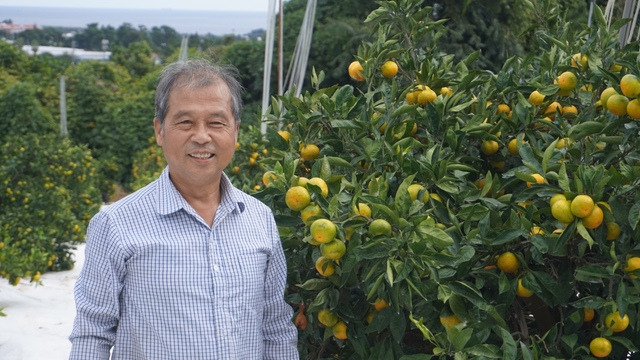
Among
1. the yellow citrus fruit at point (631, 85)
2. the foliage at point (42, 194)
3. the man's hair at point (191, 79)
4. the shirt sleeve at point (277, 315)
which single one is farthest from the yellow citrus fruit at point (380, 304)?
the foliage at point (42, 194)

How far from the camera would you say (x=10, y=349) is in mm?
4188

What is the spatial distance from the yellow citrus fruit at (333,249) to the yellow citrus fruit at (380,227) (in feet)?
0.23

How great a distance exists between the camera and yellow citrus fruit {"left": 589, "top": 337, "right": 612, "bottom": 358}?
144cm

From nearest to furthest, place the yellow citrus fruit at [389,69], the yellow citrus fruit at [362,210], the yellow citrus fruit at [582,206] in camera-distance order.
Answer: the yellow citrus fruit at [582,206] < the yellow citrus fruit at [362,210] < the yellow citrus fruit at [389,69]

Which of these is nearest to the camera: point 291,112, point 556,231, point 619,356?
point 556,231

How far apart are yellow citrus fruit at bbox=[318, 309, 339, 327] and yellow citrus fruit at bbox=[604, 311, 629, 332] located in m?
0.47

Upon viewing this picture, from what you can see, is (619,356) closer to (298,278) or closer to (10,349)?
(298,278)

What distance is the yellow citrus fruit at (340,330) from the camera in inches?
62.1

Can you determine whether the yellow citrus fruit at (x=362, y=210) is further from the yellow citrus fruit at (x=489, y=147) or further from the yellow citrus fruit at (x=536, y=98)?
the yellow citrus fruit at (x=536, y=98)

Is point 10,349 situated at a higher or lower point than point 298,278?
lower

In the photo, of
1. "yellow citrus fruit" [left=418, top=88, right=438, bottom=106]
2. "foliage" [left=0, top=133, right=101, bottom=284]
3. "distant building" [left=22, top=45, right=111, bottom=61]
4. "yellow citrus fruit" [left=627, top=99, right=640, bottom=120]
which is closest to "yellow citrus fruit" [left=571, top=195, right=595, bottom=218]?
"yellow citrus fruit" [left=627, top=99, right=640, bottom=120]

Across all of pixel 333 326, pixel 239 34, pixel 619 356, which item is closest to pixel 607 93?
pixel 619 356

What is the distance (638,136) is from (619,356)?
16.0 inches

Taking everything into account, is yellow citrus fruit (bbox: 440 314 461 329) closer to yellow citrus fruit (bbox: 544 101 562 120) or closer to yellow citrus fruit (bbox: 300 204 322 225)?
yellow citrus fruit (bbox: 300 204 322 225)
